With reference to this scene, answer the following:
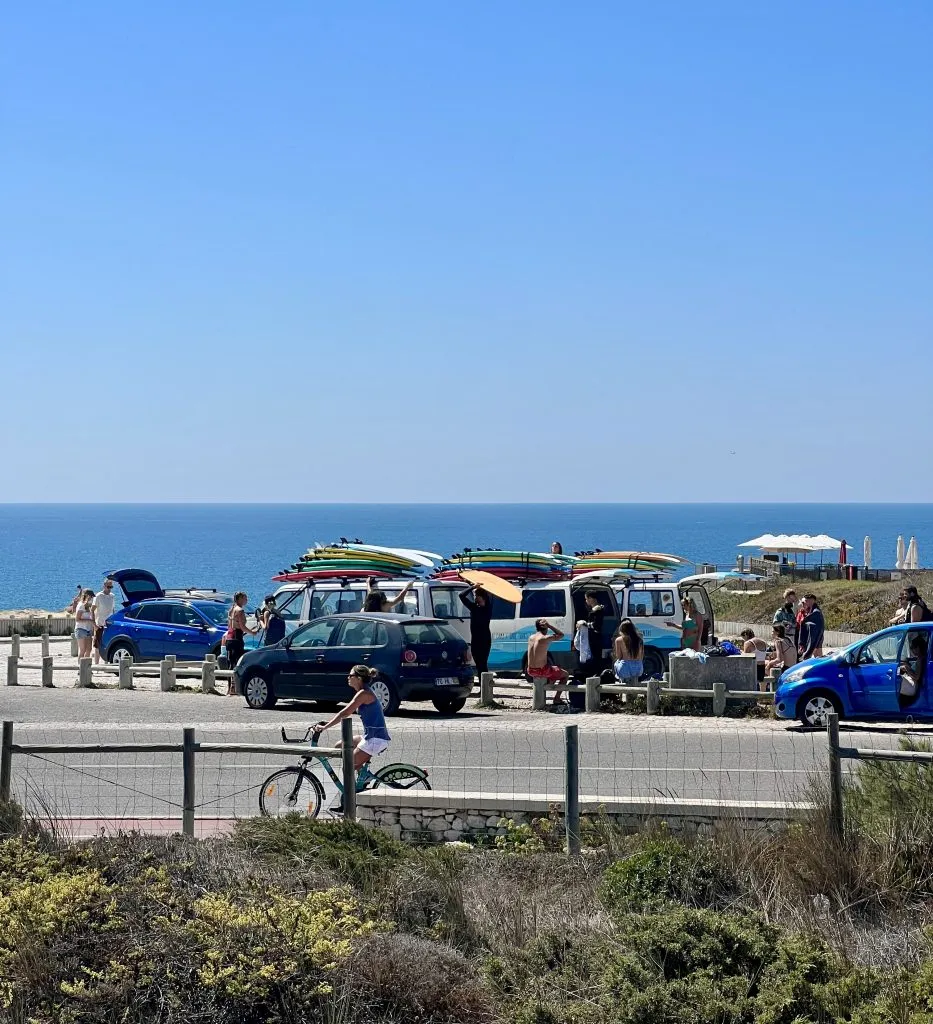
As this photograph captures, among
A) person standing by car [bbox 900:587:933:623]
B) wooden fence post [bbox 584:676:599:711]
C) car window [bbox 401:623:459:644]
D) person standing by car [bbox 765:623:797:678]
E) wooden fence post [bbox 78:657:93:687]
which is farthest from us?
wooden fence post [bbox 78:657:93:687]

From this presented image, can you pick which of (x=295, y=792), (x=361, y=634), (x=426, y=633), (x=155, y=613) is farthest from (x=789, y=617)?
(x=295, y=792)

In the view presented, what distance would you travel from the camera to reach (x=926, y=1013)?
651 centimetres

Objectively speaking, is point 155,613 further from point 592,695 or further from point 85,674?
point 592,695

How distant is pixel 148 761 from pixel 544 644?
25.6 ft

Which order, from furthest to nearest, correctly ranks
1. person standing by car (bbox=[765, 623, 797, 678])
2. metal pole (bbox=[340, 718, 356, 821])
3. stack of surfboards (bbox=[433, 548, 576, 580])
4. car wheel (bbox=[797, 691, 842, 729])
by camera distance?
stack of surfboards (bbox=[433, 548, 576, 580])
person standing by car (bbox=[765, 623, 797, 678])
car wheel (bbox=[797, 691, 842, 729])
metal pole (bbox=[340, 718, 356, 821])

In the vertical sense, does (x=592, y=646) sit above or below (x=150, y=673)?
above

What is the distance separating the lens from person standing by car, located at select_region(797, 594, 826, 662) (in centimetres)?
2247

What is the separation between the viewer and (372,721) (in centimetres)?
1234

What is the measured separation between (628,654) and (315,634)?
4.69 metres

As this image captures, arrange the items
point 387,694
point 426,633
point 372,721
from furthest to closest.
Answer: point 426,633
point 387,694
point 372,721

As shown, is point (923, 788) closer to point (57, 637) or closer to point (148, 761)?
point (148, 761)

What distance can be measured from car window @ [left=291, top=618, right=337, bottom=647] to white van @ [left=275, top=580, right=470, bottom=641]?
7.56 feet

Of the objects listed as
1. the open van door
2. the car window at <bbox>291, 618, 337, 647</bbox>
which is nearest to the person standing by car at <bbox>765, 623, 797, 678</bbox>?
the open van door

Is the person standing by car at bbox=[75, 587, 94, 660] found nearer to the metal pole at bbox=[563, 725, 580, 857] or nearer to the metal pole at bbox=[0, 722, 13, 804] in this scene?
the metal pole at bbox=[0, 722, 13, 804]
